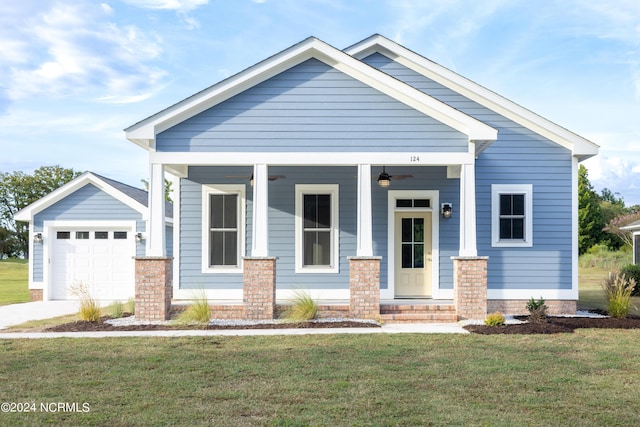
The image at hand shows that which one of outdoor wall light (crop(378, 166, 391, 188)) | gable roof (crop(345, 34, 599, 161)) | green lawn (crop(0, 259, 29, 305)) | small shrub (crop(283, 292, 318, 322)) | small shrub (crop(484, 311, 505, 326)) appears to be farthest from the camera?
green lawn (crop(0, 259, 29, 305))

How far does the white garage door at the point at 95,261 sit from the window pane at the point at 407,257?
9153mm

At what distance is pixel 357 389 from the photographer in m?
6.61

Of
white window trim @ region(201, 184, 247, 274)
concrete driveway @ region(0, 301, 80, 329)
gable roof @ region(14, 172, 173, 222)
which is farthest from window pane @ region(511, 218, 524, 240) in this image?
gable roof @ region(14, 172, 173, 222)

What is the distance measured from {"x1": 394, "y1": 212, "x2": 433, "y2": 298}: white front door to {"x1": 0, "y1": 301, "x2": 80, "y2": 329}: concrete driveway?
8041mm

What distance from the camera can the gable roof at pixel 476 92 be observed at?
13688mm

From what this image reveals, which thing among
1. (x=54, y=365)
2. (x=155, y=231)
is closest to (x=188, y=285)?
(x=155, y=231)

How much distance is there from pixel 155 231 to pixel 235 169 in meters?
2.96

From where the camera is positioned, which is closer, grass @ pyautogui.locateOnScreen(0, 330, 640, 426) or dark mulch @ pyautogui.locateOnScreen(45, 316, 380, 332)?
grass @ pyautogui.locateOnScreen(0, 330, 640, 426)

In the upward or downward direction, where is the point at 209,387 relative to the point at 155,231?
downward

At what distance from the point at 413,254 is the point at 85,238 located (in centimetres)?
1080

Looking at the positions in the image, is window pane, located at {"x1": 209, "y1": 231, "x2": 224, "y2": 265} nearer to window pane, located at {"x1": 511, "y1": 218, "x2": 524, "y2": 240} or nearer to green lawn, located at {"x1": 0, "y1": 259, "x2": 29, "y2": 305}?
window pane, located at {"x1": 511, "y1": 218, "x2": 524, "y2": 240}

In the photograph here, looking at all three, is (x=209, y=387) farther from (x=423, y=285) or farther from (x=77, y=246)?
(x=77, y=246)

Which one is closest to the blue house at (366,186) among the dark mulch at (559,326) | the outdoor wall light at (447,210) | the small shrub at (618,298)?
the outdoor wall light at (447,210)

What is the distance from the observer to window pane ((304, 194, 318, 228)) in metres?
14.3
